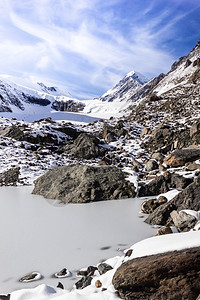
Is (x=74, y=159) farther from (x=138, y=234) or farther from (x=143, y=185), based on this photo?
(x=138, y=234)

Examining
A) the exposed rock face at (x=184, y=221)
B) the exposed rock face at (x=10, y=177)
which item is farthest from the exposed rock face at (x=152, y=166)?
the exposed rock face at (x=10, y=177)

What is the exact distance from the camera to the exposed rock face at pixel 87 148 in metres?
13.9

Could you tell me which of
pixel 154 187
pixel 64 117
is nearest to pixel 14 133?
pixel 154 187

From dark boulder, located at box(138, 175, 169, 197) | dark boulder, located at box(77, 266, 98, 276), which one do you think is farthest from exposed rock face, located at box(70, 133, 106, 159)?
dark boulder, located at box(77, 266, 98, 276)

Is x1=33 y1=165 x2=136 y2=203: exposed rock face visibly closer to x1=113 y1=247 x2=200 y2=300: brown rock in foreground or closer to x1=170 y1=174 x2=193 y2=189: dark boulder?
x1=170 y1=174 x2=193 y2=189: dark boulder

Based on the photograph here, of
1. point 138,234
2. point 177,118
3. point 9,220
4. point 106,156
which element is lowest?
point 138,234

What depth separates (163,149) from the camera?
490 inches

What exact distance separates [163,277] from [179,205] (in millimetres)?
2962

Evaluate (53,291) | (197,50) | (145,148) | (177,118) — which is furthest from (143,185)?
(197,50)

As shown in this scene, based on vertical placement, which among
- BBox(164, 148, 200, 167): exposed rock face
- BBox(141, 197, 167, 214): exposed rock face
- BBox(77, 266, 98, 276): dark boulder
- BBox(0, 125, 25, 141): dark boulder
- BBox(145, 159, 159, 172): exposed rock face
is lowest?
BBox(77, 266, 98, 276): dark boulder

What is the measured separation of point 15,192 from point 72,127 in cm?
1098

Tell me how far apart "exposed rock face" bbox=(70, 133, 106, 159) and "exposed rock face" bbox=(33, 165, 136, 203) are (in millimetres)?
4948

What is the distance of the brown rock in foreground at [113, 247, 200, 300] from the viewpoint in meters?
2.18

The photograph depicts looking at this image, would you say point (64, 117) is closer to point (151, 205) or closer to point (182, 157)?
point (182, 157)
